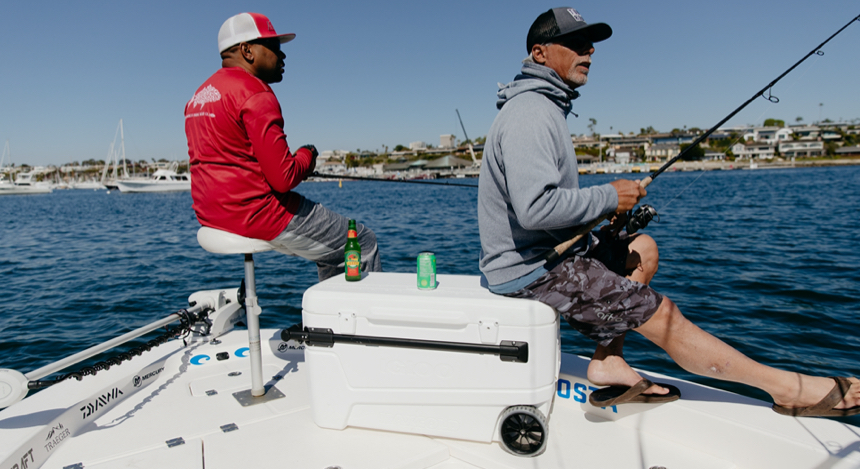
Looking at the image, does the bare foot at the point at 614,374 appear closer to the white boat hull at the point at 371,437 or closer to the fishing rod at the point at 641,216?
the white boat hull at the point at 371,437

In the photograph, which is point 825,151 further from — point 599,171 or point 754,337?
point 754,337

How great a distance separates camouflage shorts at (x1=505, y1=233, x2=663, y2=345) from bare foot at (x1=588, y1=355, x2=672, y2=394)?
0.31 metres

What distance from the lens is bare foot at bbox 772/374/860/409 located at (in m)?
2.06

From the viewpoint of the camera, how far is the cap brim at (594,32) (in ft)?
6.93

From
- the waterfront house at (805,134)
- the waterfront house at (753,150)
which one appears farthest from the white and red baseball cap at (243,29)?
the waterfront house at (805,134)

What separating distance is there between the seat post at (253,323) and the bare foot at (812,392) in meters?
2.44

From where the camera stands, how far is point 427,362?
2215 millimetres

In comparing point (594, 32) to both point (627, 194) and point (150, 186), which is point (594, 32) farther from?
point (150, 186)

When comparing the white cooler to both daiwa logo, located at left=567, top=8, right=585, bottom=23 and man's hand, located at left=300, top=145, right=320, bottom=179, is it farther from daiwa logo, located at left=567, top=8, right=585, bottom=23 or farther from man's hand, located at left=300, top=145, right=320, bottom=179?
daiwa logo, located at left=567, top=8, right=585, bottom=23

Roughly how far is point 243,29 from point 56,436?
6.70ft

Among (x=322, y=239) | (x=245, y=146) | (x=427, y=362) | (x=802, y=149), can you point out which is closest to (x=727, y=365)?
(x=427, y=362)

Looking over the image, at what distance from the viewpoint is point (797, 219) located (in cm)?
1631

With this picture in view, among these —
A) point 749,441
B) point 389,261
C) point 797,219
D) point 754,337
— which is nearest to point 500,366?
point 749,441

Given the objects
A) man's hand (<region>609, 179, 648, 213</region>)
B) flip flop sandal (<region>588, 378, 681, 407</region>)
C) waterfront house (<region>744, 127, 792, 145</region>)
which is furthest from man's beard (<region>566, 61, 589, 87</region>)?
waterfront house (<region>744, 127, 792, 145</region>)
